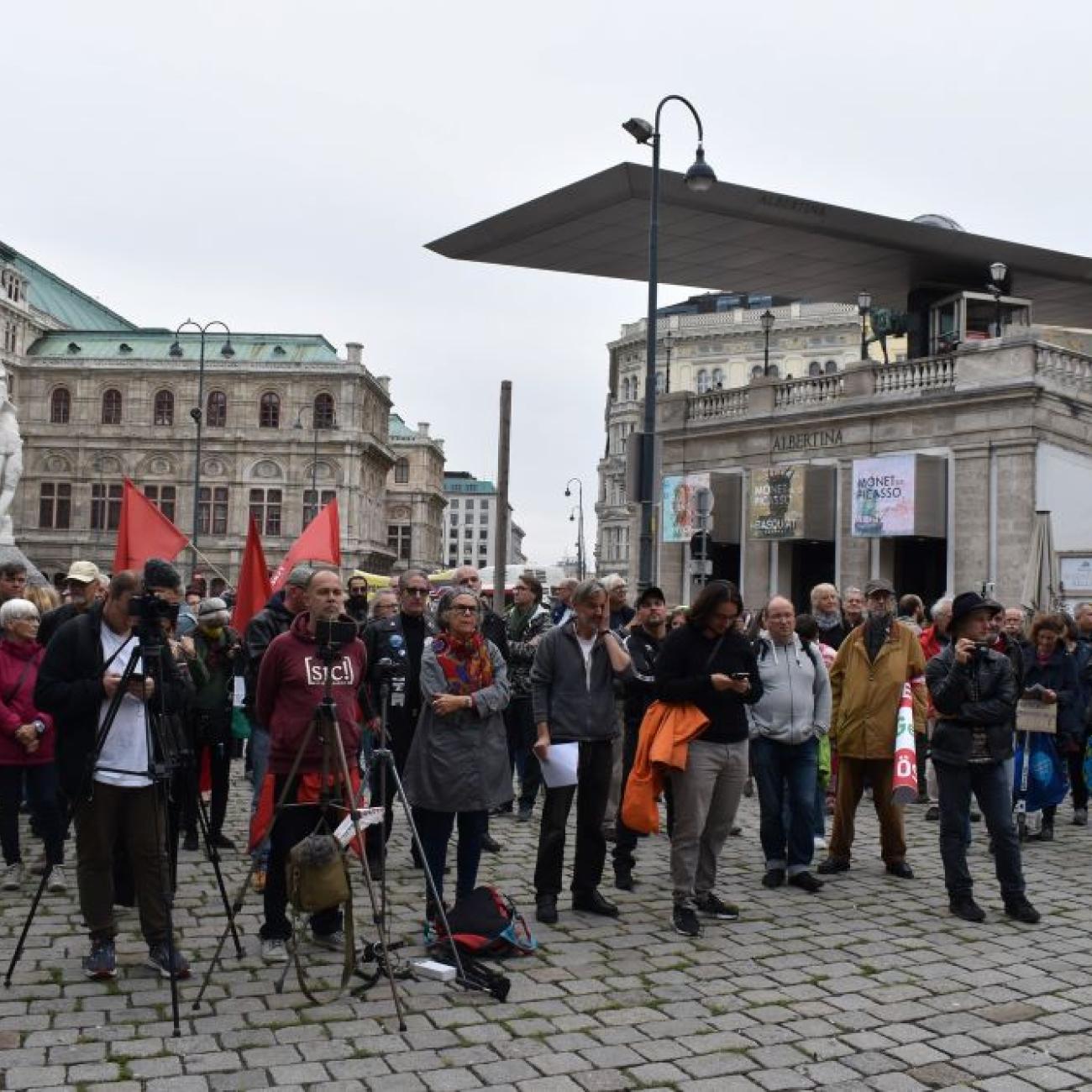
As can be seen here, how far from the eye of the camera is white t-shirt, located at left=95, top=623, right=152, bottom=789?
5.71 m

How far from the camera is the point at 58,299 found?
298 feet

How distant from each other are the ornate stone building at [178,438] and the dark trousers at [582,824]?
2897 inches

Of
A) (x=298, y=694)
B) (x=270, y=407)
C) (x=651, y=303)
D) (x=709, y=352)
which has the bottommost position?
(x=298, y=694)

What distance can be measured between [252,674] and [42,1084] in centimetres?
416

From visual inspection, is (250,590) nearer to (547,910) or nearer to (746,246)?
(547,910)

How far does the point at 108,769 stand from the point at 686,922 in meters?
3.20

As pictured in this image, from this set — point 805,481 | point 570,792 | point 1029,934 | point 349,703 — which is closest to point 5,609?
point 349,703

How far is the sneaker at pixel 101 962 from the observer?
5.63 m

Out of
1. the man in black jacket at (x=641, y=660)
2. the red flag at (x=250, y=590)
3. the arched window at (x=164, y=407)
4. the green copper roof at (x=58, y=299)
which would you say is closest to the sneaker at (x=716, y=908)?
the man in black jacket at (x=641, y=660)

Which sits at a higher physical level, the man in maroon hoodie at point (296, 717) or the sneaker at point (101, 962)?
the man in maroon hoodie at point (296, 717)

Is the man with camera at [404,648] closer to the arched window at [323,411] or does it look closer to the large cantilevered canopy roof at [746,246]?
the large cantilevered canopy roof at [746,246]

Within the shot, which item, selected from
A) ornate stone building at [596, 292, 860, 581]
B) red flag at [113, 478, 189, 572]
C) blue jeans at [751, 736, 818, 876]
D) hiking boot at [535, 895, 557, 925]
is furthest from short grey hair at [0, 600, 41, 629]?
ornate stone building at [596, 292, 860, 581]

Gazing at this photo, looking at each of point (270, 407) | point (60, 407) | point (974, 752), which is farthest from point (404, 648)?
point (60, 407)

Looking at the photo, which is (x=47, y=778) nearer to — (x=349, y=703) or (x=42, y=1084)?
(x=349, y=703)
